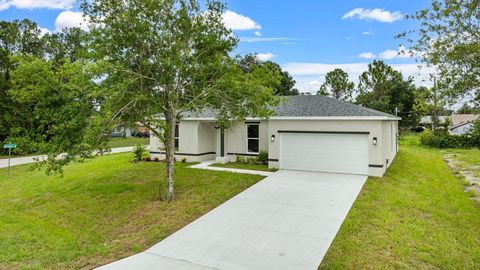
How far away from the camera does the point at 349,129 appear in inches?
499

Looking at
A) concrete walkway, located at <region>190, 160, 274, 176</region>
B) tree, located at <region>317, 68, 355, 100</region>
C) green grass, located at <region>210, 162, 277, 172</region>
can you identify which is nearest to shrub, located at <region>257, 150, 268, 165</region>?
green grass, located at <region>210, 162, 277, 172</region>

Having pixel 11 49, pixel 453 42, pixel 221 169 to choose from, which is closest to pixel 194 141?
pixel 221 169

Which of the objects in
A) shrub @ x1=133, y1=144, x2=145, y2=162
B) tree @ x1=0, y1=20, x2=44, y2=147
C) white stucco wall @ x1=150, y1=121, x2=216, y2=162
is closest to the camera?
white stucco wall @ x1=150, y1=121, x2=216, y2=162

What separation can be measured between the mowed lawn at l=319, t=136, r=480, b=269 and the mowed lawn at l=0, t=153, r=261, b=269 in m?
3.99

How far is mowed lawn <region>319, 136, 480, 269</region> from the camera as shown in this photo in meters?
5.46

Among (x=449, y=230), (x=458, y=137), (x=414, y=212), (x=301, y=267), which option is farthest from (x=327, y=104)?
(x=458, y=137)

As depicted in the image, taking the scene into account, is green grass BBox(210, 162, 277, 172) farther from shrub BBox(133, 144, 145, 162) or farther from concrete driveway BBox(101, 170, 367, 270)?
shrub BBox(133, 144, 145, 162)

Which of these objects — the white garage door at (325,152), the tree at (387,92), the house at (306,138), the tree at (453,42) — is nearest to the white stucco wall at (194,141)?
the house at (306,138)

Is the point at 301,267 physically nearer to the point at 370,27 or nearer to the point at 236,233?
the point at 236,233

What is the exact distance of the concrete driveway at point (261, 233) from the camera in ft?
18.2

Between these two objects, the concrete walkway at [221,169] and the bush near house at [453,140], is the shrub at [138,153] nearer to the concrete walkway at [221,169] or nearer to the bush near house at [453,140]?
the concrete walkway at [221,169]

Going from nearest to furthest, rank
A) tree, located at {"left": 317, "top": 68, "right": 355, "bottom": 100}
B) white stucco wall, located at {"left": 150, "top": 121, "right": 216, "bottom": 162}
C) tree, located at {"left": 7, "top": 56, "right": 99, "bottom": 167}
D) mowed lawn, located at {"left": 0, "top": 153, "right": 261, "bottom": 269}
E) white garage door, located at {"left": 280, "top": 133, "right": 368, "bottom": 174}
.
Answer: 1. mowed lawn, located at {"left": 0, "top": 153, "right": 261, "bottom": 269}
2. tree, located at {"left": 7, "top": 56, "right": 99, "bottom": 167}
3. white garage door, located at {"left": 280, "top": 133, "right": 368, "bottom": 174}
4. white stucco wall, located at {"left": 150, "top": 121, "right": 216, "bottom": 162}
5. tree, located at {"left": 317, "top": 68, "right": 355, "bottom": 100}

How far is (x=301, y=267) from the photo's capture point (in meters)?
5.26

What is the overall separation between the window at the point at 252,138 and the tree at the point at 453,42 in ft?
27.1
